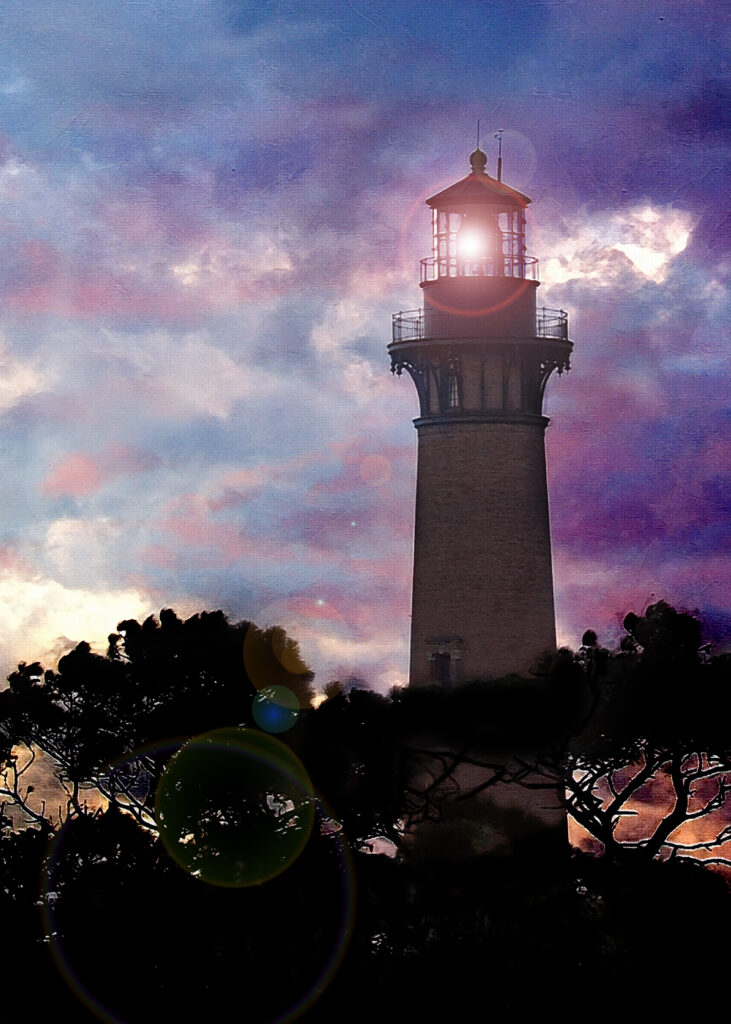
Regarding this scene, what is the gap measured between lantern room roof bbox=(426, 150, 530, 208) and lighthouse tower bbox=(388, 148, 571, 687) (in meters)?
0.02

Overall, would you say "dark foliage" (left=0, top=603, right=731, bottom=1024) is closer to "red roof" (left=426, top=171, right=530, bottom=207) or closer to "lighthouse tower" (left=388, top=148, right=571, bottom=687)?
"lighthouse tower" (left=388, top=148, right=571, bottom=687)

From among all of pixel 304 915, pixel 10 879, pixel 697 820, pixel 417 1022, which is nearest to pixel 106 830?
pixel 10 879

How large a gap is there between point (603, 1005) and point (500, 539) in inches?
661

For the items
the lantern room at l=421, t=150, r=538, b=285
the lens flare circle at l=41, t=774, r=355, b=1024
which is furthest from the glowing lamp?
the lens flare circle at l=41, t=774, r=355, b=1024

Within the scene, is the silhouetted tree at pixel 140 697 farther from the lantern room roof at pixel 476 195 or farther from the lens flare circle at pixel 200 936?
the lantern room roof at pixel 476 195

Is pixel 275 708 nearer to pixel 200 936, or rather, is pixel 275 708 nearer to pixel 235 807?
pixel 235 807

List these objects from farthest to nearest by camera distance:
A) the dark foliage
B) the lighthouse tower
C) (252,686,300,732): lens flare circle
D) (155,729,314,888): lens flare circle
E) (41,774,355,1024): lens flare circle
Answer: the lighthouse tower → (252,686,300,732): lens flare circle → (155,729,314,888): lens flare circle → (41,774,355,1024): lens flare circle → the dark foliage

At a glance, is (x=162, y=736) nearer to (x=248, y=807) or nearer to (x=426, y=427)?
(x=248, y=807)

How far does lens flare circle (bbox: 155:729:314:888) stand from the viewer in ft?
118

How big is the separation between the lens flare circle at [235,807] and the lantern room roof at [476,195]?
14.0 m

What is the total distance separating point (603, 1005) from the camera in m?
31.5

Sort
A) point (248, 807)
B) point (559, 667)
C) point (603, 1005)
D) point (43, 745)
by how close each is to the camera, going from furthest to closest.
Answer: point (43, 745), point (559, 667), point (248, 807), point (603, 1005)

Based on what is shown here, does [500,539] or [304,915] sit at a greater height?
[500,539]

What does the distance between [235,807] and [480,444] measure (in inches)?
505
